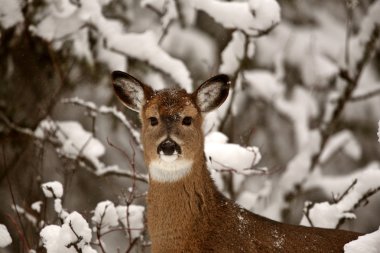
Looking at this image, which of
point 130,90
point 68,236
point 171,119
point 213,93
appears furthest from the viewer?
point 130,90

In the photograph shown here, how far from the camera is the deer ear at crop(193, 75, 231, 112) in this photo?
6.14m

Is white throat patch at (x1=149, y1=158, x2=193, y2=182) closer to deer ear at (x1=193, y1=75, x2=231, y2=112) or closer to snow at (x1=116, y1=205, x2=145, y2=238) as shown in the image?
deer ear at (x1=193, y1=75, x2=231, y2=112)

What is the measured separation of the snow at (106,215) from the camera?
6.00 metres

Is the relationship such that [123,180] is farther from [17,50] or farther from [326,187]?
[17,50]

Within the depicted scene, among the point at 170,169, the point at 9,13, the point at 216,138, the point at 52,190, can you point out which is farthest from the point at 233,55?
the point at 52,190

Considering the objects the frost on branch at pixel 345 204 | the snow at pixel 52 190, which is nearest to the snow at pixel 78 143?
the snow at pixel 52 190

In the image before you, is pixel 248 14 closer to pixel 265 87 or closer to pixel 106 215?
pixel 106 215

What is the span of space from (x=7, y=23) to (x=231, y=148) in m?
2.92

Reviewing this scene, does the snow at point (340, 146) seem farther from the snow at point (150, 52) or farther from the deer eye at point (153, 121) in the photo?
the deer eye at point (153, 121)

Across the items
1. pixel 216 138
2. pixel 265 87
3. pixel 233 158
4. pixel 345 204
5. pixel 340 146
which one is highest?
pixel 265 87

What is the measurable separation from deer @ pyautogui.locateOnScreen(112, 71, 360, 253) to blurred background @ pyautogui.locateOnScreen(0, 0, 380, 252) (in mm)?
338

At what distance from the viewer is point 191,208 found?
571 centimetres

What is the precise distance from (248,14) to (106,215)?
2.69m

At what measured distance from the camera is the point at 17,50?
8.38m
